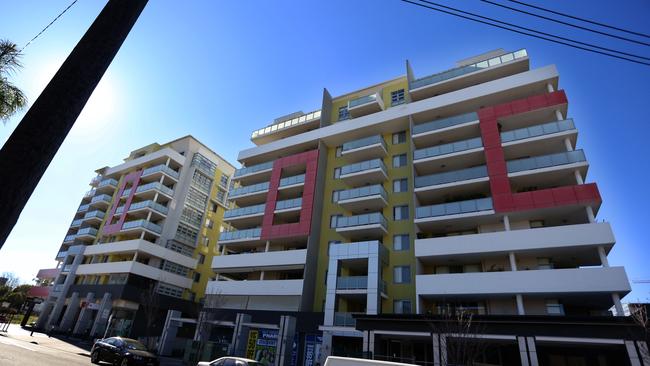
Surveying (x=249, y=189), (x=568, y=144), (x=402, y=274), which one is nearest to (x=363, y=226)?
(x=402, y=274)

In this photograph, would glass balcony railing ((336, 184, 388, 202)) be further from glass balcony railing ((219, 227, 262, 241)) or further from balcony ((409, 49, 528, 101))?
balcony ((409, 49, 528, 101))

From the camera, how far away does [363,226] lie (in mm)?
34000

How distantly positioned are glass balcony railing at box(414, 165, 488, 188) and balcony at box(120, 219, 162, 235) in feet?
120

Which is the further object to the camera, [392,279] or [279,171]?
[279,171]

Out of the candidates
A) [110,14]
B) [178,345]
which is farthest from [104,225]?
[110,14]

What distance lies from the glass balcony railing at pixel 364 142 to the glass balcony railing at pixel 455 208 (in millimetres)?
9888

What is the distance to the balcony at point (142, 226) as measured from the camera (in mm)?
49062

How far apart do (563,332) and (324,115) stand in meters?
33.8

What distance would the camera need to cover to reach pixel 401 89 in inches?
1711

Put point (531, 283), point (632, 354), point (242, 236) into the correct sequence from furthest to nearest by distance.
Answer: point (242, 236) < point (531, 283) < point (632, 354)

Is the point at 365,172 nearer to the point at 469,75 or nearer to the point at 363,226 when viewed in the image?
the point at 363,226

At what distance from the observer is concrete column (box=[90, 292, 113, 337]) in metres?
42.7

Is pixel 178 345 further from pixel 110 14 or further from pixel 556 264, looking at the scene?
pixel 110 14

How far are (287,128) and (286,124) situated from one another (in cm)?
87
